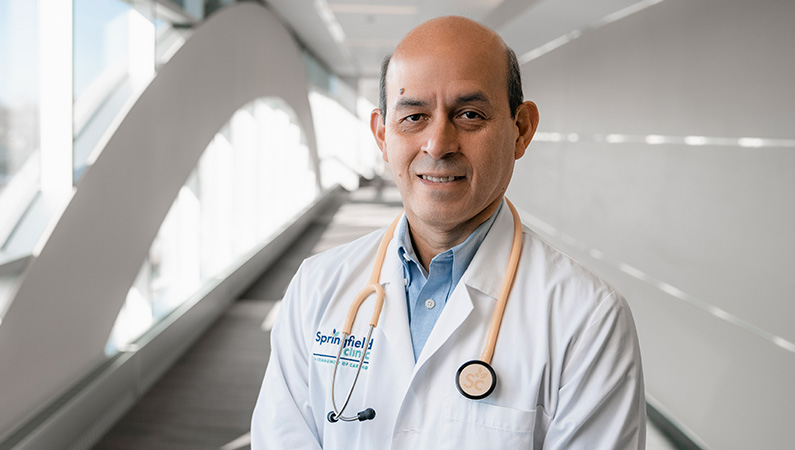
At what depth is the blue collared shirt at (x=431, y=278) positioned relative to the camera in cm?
154

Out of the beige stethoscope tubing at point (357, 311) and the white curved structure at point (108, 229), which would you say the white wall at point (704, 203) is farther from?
the white curved structure at point (108, 229)

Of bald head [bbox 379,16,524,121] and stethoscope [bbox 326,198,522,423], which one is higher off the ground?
bald head [bbox 379,16,524,121]

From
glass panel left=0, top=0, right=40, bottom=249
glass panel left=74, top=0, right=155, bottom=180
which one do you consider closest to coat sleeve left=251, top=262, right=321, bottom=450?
glass panel left=0, top=0, right=40, bottom=249

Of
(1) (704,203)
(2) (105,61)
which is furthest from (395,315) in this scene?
(2) (105,61)

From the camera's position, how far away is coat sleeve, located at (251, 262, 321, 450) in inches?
61.4

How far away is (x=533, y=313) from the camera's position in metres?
1.42

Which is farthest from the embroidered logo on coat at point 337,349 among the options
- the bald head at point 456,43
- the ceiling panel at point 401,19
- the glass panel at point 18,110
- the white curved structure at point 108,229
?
the glass panel at point 18,110

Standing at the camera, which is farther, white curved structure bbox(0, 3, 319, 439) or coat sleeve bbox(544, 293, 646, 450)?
white curved structure bbox(0, 3, 319, 439)

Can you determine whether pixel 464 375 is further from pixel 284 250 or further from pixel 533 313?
pixel 284 250

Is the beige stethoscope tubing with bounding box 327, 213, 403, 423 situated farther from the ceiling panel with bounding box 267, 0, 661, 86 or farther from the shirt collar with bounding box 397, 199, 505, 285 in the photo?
the ceiling panel with bounding box 267, 0, 661, 86

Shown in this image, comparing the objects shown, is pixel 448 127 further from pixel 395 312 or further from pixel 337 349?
pixel 337 349

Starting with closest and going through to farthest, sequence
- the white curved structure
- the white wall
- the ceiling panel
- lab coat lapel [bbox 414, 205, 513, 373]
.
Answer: lab coat lapel [bbox 414, 205, 513, 373] → the white wall → the white curved structure → the ceiling panel

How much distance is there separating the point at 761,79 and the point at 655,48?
4.11ft

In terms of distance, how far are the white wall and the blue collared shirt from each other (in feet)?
7.66
